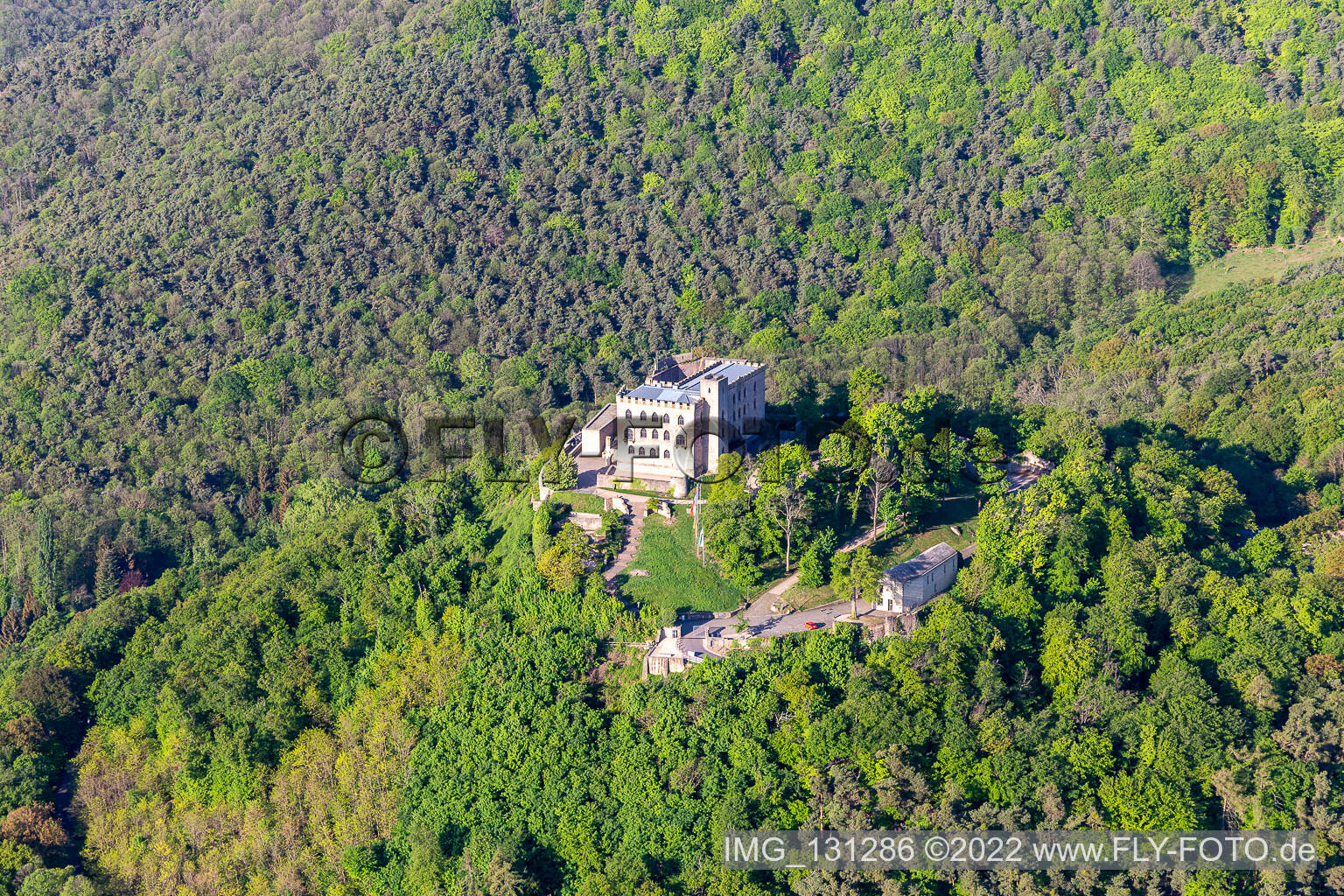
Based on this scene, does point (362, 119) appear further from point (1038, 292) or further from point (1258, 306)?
point (1258, 306)

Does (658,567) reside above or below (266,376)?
below

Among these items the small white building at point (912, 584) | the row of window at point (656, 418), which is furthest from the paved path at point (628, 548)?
the small white building at point (912, 584)

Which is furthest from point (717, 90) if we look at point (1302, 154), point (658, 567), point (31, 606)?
point (658, 567)

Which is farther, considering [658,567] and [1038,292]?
[1038,292]

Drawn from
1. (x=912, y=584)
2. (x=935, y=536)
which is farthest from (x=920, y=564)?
(x=935, y=536)

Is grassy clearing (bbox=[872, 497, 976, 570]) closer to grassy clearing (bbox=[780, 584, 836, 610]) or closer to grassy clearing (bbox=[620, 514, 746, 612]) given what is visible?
grassy clearing (bbox=[780, 584, 836, 610])

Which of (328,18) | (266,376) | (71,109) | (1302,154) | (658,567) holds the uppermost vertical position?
(328,18)

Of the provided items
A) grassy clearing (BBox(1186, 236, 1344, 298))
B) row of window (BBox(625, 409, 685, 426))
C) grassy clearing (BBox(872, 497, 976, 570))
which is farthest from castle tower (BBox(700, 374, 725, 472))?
grassy clearing (BBox(1186, 236, 1344, 298))
